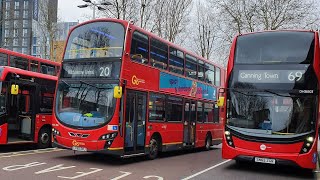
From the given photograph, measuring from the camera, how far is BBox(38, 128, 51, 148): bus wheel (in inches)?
622

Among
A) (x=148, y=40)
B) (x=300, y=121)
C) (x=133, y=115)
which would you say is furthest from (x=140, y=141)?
(x=300, y=121)

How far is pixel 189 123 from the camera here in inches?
685

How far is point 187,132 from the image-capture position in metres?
17.2

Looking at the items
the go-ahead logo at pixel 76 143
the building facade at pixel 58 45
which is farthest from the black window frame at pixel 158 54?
the building facade at pixel 58 45

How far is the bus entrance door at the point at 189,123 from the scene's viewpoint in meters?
17.0

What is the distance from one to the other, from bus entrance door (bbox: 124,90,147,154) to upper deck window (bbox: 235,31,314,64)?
3.38 metres

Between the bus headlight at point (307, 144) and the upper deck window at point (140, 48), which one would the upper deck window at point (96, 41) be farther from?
the bus headlight at point (307, 144)

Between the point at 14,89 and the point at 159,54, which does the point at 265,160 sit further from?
the point at 14,89

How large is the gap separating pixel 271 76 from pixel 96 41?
5444 mm

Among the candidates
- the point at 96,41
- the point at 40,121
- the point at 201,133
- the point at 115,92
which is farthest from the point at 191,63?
the point at 115,92

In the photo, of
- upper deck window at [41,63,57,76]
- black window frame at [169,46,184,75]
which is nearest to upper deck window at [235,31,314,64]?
black window frame at [169,46,184,75]

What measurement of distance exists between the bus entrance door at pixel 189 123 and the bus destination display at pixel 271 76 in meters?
5.07

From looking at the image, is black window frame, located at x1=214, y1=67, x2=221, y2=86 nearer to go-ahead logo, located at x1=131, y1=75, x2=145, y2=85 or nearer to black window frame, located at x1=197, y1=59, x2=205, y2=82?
black window frame, located at x1=197, y1=59, x2=205, y2=82

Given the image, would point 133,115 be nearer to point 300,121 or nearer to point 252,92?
point 252,92
